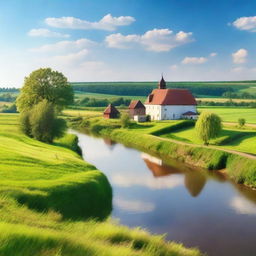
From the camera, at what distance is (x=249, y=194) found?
26.4m

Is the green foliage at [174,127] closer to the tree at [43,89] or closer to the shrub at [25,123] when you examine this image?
the tree at [43,89]

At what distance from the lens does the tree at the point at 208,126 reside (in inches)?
1639

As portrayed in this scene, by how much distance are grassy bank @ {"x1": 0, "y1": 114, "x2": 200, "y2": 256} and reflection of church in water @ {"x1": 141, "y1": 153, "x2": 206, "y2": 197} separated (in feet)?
26.8

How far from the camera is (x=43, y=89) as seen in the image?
54.0 meters

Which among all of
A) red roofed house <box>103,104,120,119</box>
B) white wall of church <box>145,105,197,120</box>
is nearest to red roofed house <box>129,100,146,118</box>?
red roofed house <box>103,104,120,119</box>

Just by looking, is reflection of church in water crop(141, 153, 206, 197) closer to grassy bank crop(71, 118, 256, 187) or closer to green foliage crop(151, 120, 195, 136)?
grassy bank crop(71, 118, 256, 187)

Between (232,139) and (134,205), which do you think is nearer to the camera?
(134,205)

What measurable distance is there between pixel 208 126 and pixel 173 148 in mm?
5322

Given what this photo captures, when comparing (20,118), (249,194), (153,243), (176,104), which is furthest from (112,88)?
(153,243)

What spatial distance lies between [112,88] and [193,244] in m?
180

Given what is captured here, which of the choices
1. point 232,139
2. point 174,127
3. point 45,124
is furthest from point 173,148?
point 45,124

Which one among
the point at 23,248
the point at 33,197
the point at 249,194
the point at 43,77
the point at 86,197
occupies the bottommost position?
the point at 249,194

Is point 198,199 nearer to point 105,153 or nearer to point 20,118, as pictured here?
point 105,153

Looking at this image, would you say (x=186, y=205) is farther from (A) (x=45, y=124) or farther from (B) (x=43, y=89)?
(B) (x=43, y=89)
